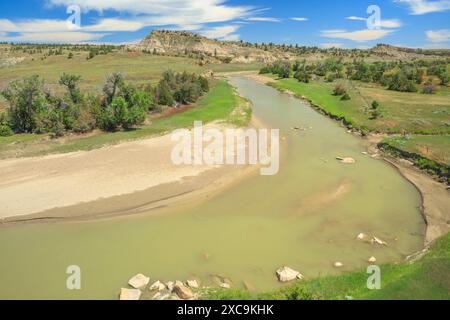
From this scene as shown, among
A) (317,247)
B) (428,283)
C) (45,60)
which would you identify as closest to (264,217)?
(317,247)

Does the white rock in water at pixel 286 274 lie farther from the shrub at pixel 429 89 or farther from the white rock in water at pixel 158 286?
the shrub at pixel 429 89

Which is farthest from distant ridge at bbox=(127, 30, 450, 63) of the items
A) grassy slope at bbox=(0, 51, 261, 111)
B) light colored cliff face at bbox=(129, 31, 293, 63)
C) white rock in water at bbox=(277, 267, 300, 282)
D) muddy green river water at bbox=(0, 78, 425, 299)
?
white rock in water at bbox=(277, 267, 300, 282)

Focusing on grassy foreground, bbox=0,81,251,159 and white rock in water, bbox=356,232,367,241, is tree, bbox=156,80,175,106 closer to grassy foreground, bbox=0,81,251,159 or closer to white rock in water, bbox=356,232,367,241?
grassy foreground, bbox=0,81,251,159

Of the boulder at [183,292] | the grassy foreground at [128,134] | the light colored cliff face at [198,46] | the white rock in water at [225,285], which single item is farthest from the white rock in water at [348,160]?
the light colored cliff face at [198,46]

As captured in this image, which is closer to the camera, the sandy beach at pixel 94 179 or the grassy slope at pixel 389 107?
the sandy beach at pixel 94 179

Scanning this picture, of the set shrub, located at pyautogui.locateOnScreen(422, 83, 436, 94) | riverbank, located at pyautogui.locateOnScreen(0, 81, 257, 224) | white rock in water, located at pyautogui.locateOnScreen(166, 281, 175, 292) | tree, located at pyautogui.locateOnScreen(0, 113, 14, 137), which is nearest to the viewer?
white rock in water, located at pyautogui.locateOnScreen(166, 281, 175, 292)
